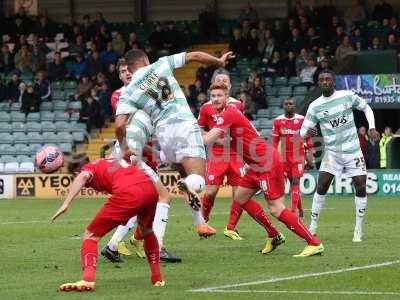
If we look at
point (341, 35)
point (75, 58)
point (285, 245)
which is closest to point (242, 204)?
point (285, 245)

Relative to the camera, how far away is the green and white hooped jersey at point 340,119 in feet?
54.9

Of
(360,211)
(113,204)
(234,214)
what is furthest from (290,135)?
(113,204)

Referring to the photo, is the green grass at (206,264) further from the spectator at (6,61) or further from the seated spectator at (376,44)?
the spectator at (6,61)

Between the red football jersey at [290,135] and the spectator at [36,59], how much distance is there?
1726 cm

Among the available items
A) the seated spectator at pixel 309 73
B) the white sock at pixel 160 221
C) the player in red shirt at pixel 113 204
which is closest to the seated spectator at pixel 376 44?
the seated spectator at pixel 309 73

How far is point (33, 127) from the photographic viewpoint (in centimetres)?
3678

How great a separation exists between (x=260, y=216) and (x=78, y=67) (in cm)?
2374

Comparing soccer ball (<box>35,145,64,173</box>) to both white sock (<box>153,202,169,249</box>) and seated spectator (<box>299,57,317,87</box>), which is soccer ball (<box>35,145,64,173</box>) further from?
seated spectator (<box>299,57,317,87</box>)

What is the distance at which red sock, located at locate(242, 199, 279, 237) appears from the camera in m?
15.1

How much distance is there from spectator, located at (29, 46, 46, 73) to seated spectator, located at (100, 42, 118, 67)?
2257 mm

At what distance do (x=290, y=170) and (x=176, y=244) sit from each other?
695 centimetres

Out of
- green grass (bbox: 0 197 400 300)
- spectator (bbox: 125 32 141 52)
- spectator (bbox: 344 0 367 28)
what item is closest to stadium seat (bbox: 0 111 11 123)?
spectator (bbox: 125 32 141 52)

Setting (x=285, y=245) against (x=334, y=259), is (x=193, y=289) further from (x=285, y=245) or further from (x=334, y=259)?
(x=285, y=245)

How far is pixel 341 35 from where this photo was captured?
34.4 m
